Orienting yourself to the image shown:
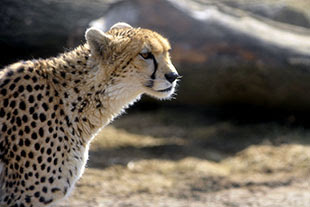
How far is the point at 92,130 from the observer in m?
4.12

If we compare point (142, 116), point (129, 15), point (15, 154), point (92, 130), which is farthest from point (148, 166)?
point (15, 154)

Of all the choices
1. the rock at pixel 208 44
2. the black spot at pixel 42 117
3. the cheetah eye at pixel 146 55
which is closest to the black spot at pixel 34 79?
the black spot at pixel 42 117

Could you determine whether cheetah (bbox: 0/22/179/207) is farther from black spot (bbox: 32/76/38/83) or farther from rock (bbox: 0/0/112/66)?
rock (bbox: 0/0/112/66)

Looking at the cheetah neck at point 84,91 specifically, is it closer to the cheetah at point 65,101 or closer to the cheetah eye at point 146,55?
the cheetah at point 65,101

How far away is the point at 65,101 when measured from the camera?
13.0 ft

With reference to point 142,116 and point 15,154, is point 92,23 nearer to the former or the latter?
point 142,116

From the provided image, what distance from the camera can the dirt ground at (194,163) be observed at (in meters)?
5.88

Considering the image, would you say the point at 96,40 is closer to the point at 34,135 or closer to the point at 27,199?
the point at 34,135

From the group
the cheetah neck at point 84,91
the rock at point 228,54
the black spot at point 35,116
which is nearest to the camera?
the black spot at point 35,116

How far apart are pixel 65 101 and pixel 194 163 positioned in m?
A: 3.00

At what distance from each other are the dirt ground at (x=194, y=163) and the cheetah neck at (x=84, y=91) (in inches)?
70.5

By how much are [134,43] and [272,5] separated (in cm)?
467

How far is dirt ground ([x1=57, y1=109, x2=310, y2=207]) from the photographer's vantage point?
19.3 ft

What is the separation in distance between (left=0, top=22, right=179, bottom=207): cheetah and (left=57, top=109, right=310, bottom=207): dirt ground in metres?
1.80
